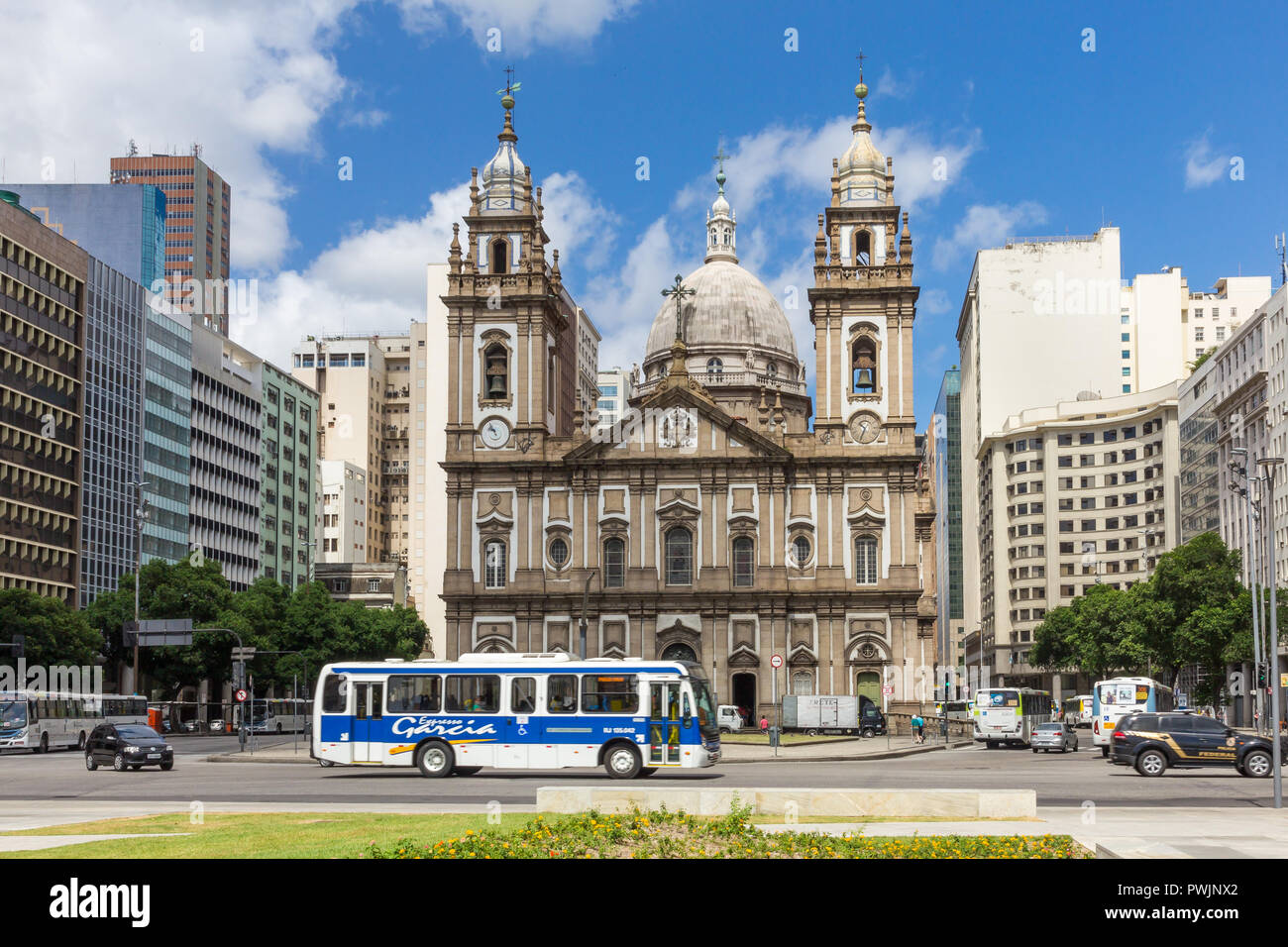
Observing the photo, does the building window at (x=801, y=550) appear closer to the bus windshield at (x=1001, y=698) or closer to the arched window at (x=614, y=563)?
the arched window at (x=614, y=563)

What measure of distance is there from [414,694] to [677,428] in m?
43.3

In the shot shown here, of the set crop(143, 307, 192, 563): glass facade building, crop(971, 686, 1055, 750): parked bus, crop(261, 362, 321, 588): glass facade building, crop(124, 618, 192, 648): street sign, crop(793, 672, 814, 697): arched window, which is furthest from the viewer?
crop(261, 362, 321, 588): glass facade building

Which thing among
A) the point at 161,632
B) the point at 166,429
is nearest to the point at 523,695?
the point at 161,632

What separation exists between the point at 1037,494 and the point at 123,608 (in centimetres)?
8500

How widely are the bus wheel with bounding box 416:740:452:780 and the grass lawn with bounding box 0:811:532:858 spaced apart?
1253 centimetres

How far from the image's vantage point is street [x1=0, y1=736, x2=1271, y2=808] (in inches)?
1129

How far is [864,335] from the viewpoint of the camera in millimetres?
78688

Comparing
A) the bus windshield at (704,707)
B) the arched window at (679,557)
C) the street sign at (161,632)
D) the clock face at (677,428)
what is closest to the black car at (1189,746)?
the bus windshield at (704,707)

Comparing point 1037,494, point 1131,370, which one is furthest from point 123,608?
point 1131,370

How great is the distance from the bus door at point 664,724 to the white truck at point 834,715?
1333 inches

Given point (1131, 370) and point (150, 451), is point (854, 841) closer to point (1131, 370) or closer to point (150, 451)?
point (150, 451)

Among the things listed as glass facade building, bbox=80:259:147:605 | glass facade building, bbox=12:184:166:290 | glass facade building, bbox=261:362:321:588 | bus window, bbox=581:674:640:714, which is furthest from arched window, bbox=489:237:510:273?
glass facade building, bbox=12:184:166:290

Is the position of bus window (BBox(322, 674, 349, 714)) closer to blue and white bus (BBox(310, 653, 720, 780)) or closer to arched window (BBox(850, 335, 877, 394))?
blue and white bus (BBox(310, 653, 720, 780))

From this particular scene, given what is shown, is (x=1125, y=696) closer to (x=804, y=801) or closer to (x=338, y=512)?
(x=804, y=801)
